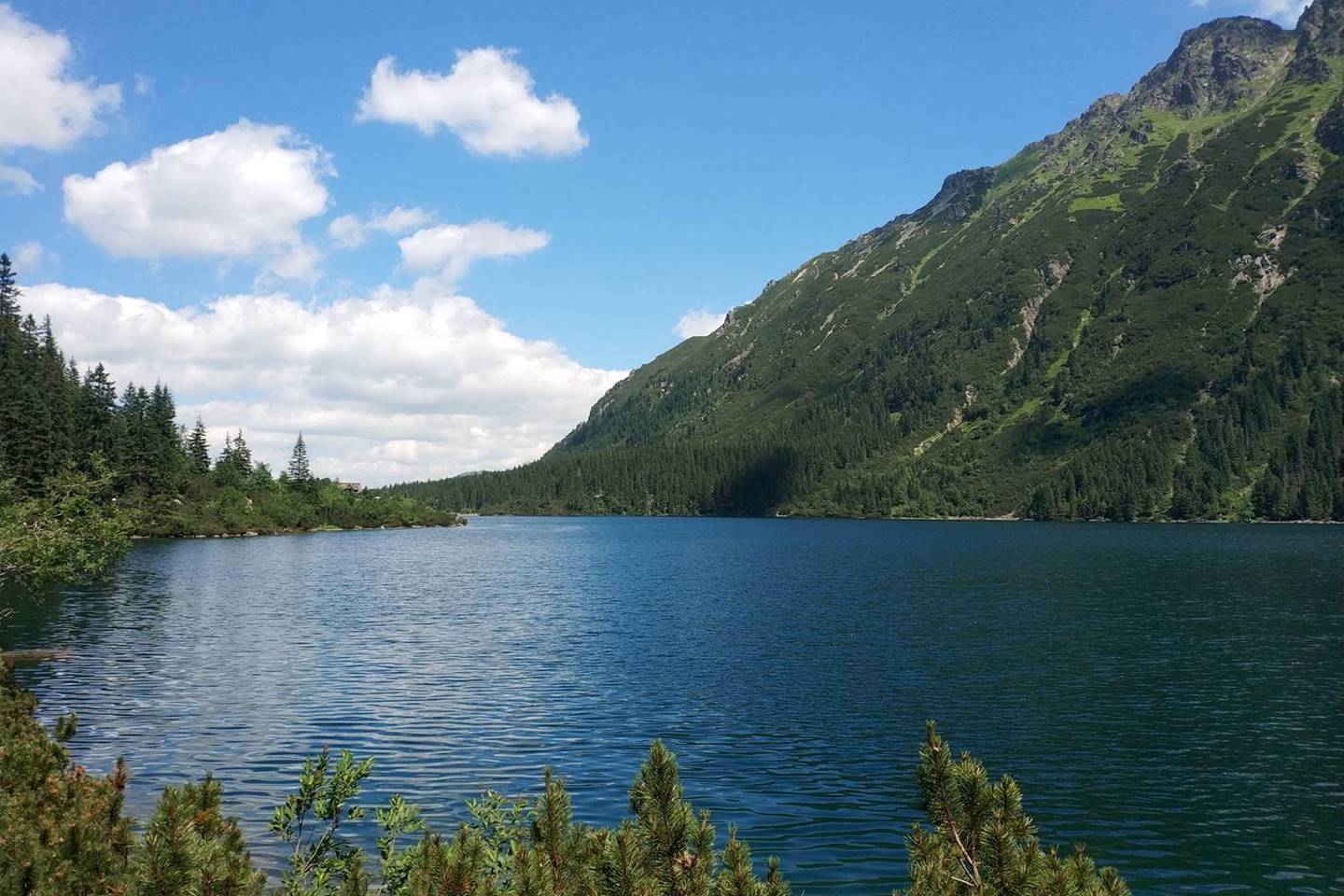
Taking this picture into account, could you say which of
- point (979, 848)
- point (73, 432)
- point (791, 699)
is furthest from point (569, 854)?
point (73, 432)

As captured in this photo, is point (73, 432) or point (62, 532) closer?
point (62, 532)

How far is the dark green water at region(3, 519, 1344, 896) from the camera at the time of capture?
28281 mm

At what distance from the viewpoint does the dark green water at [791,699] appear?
28281mm

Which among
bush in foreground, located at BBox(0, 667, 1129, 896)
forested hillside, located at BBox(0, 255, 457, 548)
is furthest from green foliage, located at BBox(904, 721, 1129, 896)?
forested hillside, located at BBox(0, 255, 457, 548)

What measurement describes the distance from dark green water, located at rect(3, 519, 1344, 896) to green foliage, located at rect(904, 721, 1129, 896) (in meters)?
13.9

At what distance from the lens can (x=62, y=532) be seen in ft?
148

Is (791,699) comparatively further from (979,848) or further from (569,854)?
(569,854)

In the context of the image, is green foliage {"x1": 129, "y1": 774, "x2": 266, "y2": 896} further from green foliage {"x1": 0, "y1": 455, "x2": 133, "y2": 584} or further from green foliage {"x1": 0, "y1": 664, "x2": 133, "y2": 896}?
green foliage {"x1": 0, "y1": 455, "x2": 133, "y2": 584}

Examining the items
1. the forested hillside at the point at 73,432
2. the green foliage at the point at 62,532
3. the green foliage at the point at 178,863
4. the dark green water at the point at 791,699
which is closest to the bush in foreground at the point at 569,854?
the green foliage at the point at 178,863

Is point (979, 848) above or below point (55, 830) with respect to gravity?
below

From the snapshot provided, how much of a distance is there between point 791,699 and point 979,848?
35870mm

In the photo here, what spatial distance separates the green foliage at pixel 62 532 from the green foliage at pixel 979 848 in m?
45.6

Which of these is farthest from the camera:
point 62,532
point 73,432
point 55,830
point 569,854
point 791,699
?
point 73,432

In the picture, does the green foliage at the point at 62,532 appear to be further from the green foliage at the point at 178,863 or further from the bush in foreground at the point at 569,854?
the green foliage at the point at 178,863
